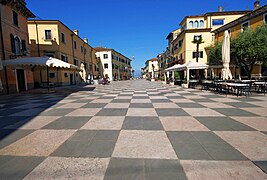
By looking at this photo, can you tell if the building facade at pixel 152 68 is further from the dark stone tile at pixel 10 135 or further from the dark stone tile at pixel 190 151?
the dark stone tile at pixel 190 151

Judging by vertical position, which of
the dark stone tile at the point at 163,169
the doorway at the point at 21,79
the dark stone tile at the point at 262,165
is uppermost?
the doorway at the point at 21,79

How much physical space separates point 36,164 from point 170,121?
11.9 feet

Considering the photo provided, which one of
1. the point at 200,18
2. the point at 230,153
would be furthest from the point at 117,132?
the point at 200,18

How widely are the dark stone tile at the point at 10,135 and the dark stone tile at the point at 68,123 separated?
56cm

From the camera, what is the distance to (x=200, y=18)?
91.8 ft

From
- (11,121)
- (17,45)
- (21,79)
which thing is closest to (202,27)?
(17,45)

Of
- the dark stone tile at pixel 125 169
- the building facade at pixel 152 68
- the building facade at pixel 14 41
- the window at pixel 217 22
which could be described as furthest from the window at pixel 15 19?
the building facade at pixel 152 68

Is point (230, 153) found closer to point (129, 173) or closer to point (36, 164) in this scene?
point (129, 173)

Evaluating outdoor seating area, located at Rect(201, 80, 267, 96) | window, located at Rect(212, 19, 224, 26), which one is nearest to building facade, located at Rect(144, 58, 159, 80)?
window, located at Rect(212, 19, 224, 26)

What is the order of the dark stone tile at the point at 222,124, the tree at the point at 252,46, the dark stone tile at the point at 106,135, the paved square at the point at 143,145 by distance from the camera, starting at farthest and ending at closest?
the tree at the point at 252,46 → the dark stone tile at the point at 222,124 → the dark stone tile at the point at 106,135 → the paved square at the point at 143,145

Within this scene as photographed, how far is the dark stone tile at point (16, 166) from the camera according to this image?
2.24m

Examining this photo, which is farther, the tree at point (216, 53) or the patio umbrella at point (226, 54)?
the tree at point (216, 53)

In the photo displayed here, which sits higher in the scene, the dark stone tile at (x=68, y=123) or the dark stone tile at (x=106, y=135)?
the dark stone tile at (x=68, y=123)

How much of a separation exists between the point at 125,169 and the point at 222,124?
136 inches
